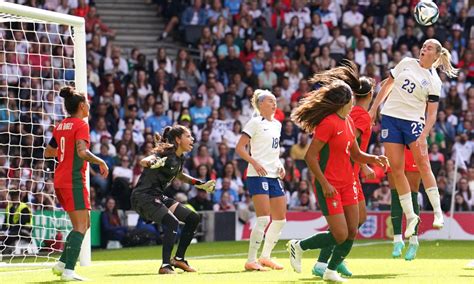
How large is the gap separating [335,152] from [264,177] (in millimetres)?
2680

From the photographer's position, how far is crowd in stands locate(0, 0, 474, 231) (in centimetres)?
2356

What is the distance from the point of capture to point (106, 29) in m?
28.3

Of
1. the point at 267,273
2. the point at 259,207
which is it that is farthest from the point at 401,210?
the point at 267,273

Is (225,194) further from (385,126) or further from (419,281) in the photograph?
(419,281)

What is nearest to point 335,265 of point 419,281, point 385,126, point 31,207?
point 419,281

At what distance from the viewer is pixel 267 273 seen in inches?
531

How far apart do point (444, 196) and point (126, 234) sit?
6.82m

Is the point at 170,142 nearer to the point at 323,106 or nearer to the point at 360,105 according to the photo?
the point at 360,105

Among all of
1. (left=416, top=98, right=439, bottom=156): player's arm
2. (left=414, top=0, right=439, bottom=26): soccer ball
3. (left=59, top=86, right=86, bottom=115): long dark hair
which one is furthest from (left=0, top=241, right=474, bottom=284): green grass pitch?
(left=414, top=0, right=439, bottom=26): soccer ball

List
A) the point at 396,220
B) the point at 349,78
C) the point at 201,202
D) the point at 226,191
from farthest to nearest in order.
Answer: the point at 226,191, the point at 201,202, the point at 396,220, the point at 349,78

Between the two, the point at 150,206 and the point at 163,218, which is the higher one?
the point at 150,206

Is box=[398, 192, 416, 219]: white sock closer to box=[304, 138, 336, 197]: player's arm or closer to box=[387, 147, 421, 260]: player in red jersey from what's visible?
box=[387, 147, 421, 260]: player in red jersey

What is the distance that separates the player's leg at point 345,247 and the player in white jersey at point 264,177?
2.56m

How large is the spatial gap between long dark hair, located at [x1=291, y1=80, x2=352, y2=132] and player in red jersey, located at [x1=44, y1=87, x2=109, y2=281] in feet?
7.41
